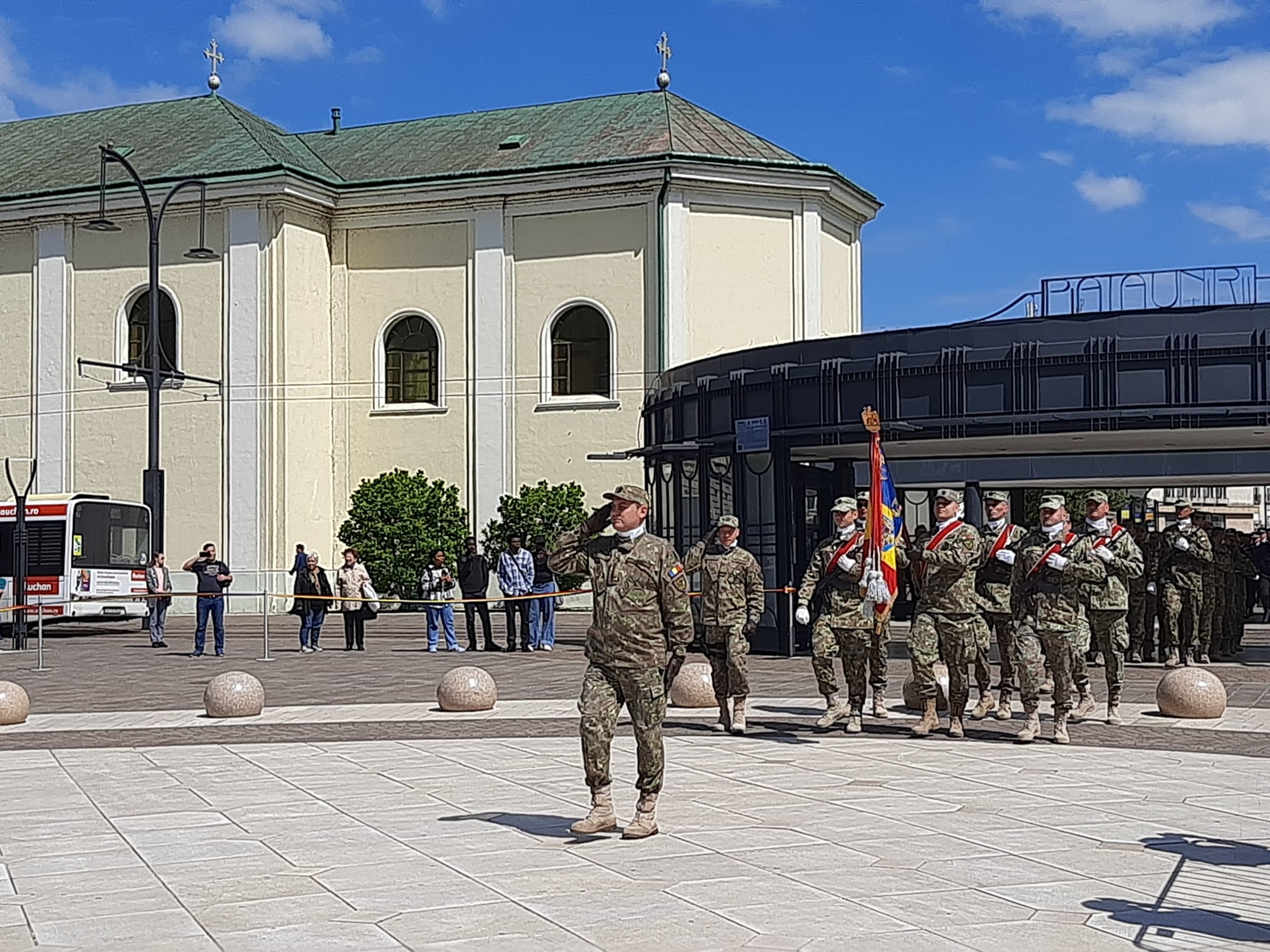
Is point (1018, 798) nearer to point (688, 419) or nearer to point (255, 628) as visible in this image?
point (688, 419)

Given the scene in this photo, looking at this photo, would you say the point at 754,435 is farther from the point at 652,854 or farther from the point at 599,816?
the point at 652,854

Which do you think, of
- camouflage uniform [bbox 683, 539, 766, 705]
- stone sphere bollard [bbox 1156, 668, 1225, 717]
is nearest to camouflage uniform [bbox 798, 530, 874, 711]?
camouflage uniform [bbox 683, 539, 766, 705]

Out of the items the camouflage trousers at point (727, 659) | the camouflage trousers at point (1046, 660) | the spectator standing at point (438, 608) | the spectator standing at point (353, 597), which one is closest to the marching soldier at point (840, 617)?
the camouflage trousers at point (727, 659)

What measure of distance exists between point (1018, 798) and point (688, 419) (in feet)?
48.2

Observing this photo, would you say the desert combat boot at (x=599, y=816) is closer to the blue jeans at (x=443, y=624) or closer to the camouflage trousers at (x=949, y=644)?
the camouflage trousers at (x=949, y=644)

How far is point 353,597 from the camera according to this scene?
2569 cm

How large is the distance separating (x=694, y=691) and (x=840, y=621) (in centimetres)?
265

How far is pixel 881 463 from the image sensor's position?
1430 centimetres

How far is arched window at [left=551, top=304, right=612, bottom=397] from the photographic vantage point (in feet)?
128

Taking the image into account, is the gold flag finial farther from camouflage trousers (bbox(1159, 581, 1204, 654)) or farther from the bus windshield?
the bus windshield

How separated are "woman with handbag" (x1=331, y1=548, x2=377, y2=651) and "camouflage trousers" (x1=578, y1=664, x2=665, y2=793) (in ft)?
54.9

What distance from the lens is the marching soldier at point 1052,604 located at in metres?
13.1

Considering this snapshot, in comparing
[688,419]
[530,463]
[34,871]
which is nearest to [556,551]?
[34,871]

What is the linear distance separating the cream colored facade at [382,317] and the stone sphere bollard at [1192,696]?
2315cm
